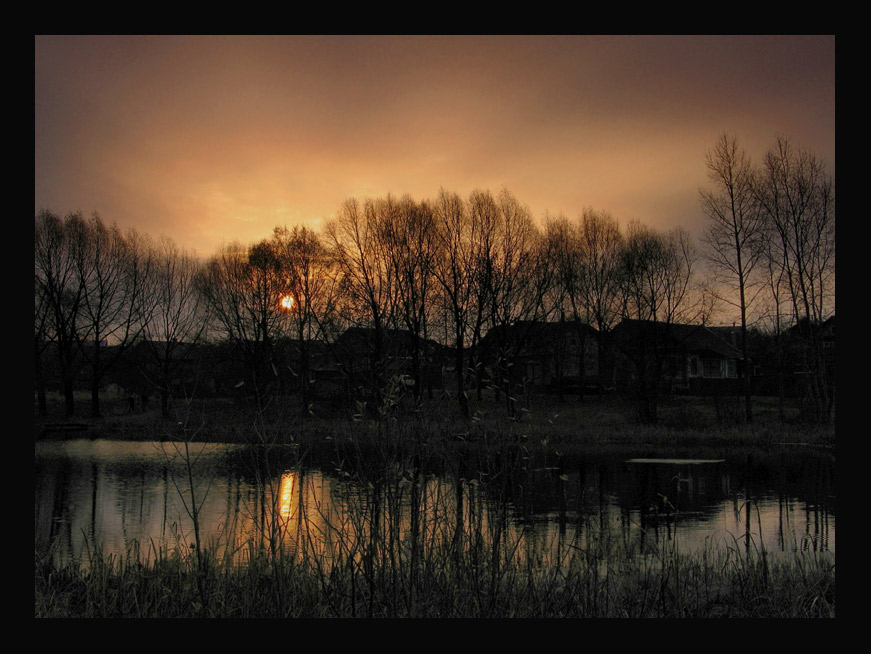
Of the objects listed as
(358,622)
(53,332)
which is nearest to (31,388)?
(358,622)

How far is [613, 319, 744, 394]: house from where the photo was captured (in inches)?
1329

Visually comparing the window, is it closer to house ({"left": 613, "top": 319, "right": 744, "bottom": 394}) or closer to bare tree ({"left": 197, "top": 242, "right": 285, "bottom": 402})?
house ({"left": 613, "top": 319, "right": 744, "bottom": 394})

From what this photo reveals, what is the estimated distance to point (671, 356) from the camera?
39062 millimetres

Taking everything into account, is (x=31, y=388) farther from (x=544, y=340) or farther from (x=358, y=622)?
(x=544, y=340)

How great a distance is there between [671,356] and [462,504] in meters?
30.8

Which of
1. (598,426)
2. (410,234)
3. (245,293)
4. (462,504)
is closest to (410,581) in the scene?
(462,504)

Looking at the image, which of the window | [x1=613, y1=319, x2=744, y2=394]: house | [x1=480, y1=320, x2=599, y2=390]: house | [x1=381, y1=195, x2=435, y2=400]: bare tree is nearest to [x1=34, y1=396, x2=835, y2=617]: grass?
[x1=480, y1=320, x2=599, y2=390]: house

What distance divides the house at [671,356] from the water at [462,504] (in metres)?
8.53

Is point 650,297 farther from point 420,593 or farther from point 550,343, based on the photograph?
point 420,593

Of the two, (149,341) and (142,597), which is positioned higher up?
(149,341)

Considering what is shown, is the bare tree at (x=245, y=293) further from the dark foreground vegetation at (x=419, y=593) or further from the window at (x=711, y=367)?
the window at (x=711, y=367)

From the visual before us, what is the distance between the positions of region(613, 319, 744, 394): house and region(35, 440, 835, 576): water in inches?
336

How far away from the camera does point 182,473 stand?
67.2 feet

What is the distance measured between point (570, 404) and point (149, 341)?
24.7 m
